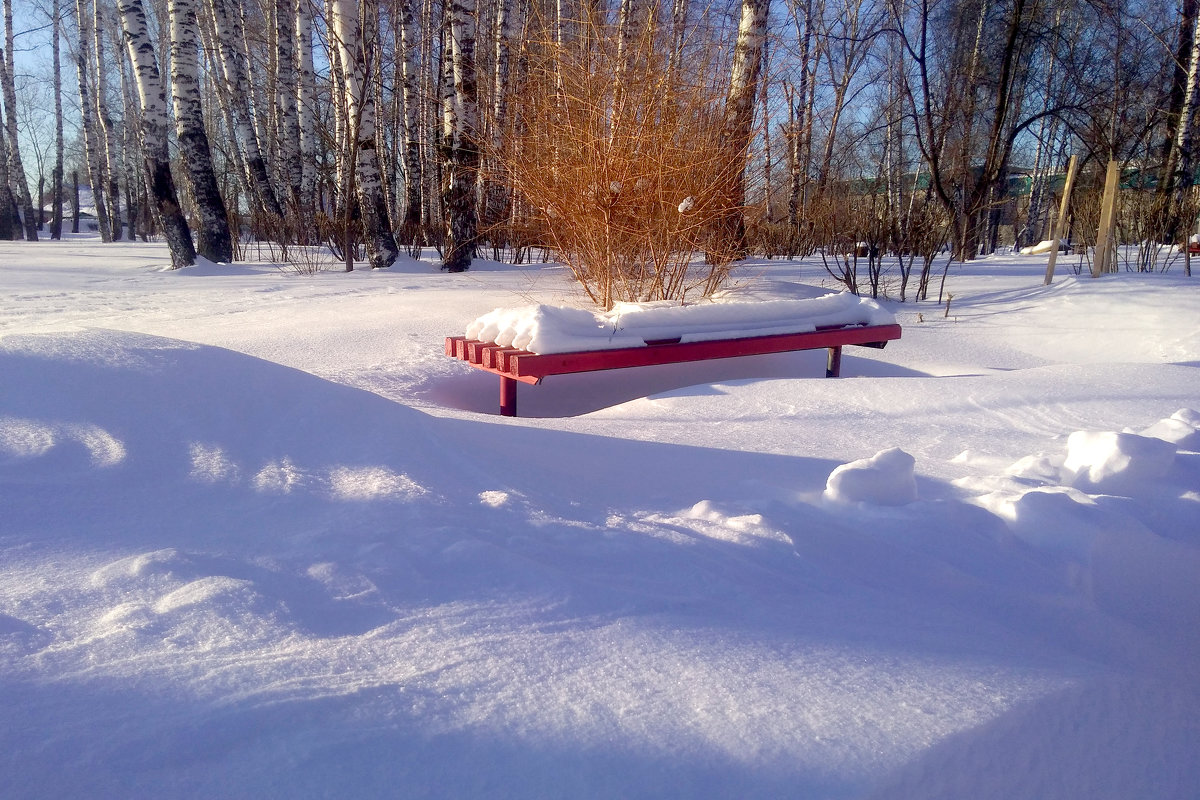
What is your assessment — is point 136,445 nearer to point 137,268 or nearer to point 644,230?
point 644,230

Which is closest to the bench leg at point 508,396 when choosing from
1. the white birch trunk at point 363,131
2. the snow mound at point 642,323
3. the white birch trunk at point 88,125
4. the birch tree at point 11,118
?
the snow mound at point 642,323

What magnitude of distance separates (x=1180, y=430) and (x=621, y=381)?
285cm

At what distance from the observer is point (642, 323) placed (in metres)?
3.81

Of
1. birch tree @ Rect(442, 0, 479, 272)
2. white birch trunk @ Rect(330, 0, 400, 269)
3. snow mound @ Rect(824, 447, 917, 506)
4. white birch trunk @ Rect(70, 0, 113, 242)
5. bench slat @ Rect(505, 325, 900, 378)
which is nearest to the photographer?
snow mound @ Rect(824, 447, 917, 506)

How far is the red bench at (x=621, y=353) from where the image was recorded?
3.52 meters

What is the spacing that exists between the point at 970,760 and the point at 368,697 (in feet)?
2.97

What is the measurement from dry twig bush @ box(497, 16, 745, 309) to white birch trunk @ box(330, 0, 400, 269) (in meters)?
4.30

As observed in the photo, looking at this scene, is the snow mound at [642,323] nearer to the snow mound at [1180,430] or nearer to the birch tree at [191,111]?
the snow mound at [1180,430]

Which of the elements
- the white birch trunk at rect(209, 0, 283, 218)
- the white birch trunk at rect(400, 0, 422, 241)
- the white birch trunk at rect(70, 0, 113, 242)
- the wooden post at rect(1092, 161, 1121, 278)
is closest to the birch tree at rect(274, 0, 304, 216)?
the white birch trunk at rect(209, 0, 283, 218)

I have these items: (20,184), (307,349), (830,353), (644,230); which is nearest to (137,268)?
(307,349)

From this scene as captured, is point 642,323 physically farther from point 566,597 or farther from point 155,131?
point 155,131

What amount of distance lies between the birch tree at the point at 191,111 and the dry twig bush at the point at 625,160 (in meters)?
5.32

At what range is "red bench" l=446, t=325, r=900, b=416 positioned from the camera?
11.6 ft

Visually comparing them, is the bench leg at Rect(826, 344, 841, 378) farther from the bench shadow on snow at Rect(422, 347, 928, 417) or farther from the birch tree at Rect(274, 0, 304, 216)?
the birch tree at Rect(274, 0, 304, 216)
